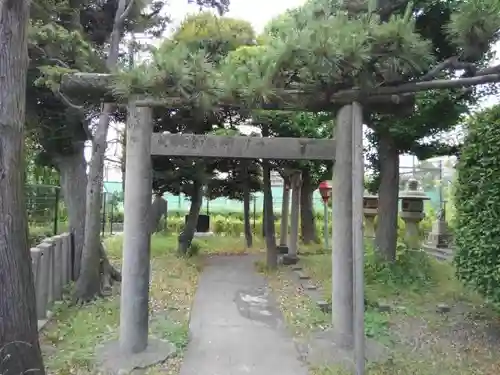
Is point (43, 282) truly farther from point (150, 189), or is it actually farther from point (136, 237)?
point (150, 189)

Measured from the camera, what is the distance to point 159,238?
53.0ft

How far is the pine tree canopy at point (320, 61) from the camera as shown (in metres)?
3.62

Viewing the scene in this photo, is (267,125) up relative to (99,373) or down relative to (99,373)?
up

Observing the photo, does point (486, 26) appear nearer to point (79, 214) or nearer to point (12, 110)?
Answer: point (12, 110)

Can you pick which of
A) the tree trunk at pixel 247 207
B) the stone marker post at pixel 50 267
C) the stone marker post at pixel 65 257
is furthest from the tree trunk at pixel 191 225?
the stone marker post at pixel 50 267

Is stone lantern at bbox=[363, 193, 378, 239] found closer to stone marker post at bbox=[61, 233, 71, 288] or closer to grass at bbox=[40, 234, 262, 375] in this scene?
grass at bbox=[40, 234, 262, 375]

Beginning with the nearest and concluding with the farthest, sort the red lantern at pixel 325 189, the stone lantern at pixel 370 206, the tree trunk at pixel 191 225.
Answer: the tree trunk at pixel 191 225, the red lantern at pixel 325 189, the stone lantern at pixel 370 206

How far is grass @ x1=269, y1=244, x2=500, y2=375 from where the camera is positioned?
4.72m

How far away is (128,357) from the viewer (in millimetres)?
4766

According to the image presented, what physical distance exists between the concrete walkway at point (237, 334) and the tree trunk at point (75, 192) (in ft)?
7.41

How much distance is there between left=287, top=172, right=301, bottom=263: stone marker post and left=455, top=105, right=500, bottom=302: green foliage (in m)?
5.71

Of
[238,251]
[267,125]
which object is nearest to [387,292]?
[267,125]

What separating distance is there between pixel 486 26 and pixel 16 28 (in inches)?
141

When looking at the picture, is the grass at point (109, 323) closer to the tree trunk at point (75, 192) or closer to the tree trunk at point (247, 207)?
the tree trunk at point (75, 192)
